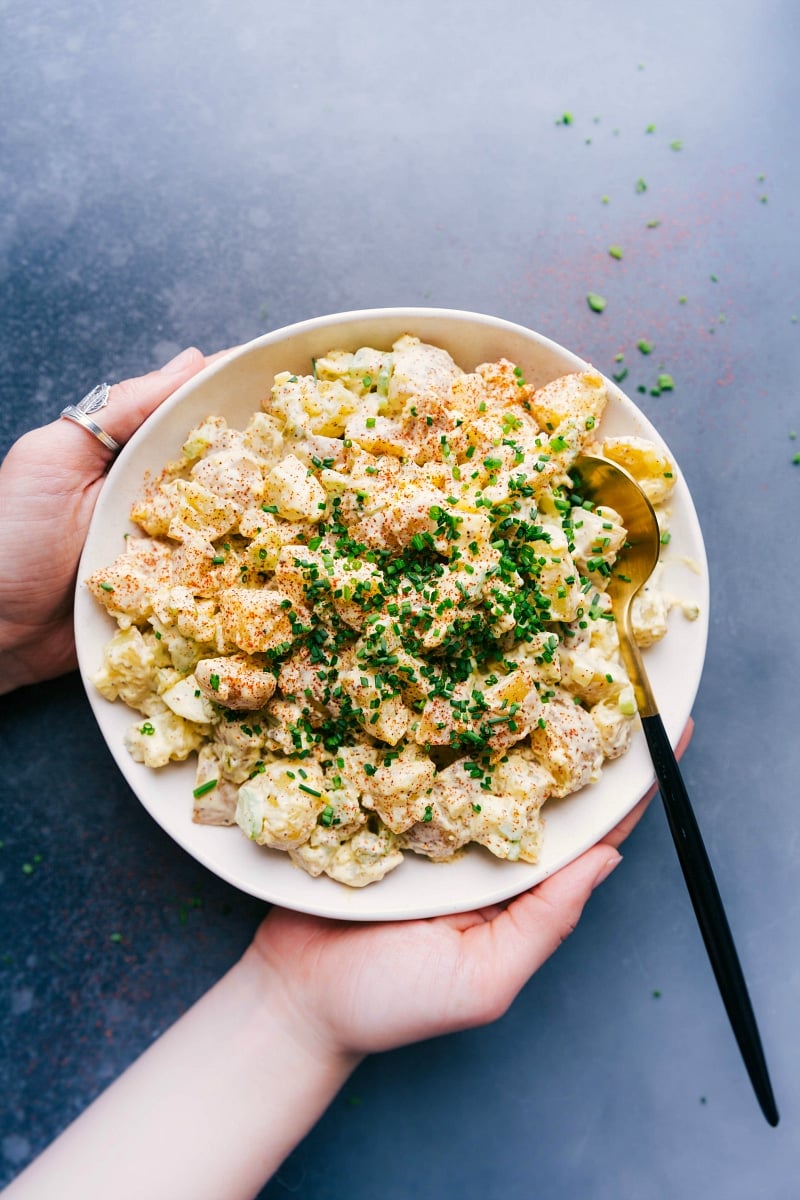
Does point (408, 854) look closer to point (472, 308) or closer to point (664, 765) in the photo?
point (664, 765)

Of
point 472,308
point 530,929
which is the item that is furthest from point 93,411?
point 530,929

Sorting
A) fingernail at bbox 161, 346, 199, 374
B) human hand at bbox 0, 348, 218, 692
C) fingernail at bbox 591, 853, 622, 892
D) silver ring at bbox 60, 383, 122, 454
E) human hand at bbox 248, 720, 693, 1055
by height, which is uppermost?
fingernail at bbox 161, 346, 199, 374

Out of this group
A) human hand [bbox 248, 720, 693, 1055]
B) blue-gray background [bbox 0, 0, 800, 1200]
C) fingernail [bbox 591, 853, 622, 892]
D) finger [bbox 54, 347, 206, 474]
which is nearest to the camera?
human hand [bbox 248, 720, 693, 1055]

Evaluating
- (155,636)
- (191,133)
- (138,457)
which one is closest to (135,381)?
(138,457)

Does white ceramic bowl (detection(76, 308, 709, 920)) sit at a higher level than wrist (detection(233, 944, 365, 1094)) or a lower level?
higher

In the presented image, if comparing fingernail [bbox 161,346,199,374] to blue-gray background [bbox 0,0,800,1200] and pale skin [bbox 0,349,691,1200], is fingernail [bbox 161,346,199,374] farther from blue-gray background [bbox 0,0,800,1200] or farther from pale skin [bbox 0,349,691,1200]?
blue-gray background [bbox 0,0,800,1200]

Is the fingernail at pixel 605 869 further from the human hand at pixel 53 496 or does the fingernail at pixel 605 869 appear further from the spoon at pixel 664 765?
the human hand at pixel 53 496

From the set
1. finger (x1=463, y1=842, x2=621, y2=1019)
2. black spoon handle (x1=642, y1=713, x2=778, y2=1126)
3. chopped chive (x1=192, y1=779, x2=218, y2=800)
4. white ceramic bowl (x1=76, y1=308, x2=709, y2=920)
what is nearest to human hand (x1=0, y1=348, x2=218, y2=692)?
white ceramic bowl (x1=76, y1=308, x2=709, y2=920)
